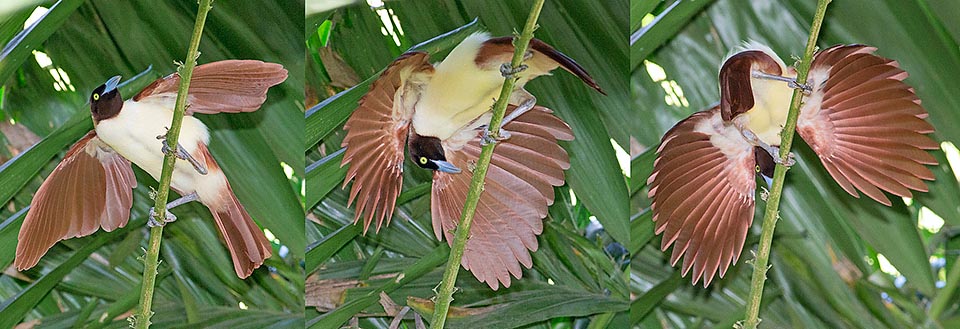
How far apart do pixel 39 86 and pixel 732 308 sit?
5.32 ft

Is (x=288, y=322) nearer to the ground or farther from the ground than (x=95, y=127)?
nearer to the ground

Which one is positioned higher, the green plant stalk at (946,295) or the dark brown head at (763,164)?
the dark brown head at (763,164)

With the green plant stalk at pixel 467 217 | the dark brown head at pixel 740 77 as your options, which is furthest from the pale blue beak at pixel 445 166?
the green plant stalk at pixel 467 217

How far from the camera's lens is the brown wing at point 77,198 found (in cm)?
241

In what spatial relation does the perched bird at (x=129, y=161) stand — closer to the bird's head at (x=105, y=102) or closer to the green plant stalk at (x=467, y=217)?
the bird's head at (x=105, y=102)

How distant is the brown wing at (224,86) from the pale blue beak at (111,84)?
71mm

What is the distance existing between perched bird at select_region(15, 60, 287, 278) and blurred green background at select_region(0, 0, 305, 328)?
0.03m

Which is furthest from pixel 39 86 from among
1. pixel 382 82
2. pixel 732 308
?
pixel 732 308

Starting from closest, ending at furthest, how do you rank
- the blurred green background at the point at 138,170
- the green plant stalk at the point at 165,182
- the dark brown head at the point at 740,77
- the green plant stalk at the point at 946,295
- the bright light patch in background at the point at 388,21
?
the green plant stalk at the point at 165,182 < the green plant stalk at the point at 946,295 < the dark brown head at the point at 740,77 < the blurred green background at the point at 138,170 < the bright light patch in background at the point at 388,21

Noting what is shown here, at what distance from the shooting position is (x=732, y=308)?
2412 mm

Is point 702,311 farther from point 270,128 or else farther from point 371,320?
point 270,128

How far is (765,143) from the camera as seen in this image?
2297 millimetres

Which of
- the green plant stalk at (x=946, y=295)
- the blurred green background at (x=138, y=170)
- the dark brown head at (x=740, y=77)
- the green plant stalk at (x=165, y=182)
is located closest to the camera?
the green plant stalk at (x=165, y=182)

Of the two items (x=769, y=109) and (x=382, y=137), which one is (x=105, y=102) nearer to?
(x=382, y=137)
